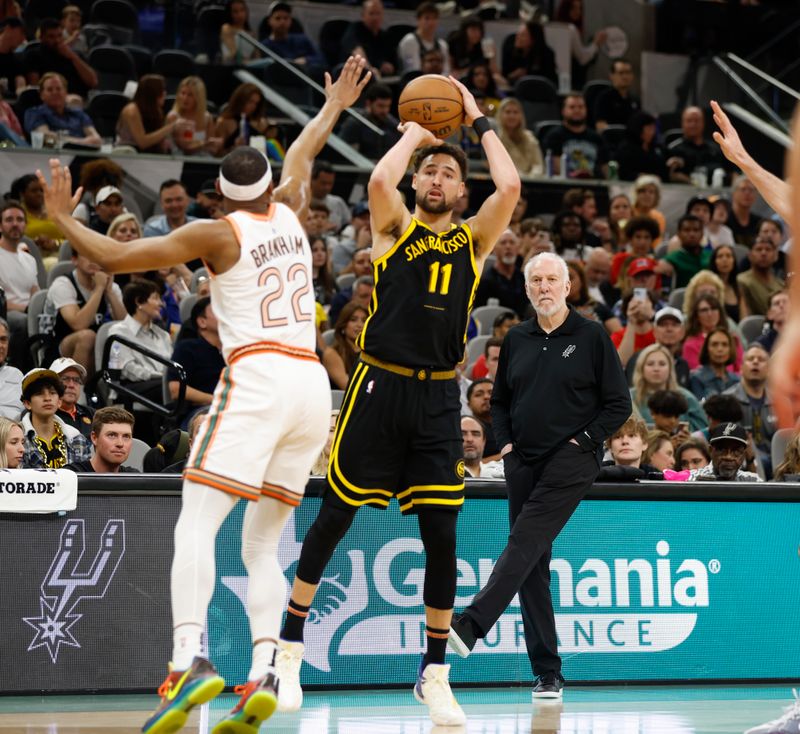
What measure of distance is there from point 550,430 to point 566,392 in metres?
0.23

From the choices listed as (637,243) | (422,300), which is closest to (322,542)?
(422,300)

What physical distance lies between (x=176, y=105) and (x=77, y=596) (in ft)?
29.1

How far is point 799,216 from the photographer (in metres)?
2.32

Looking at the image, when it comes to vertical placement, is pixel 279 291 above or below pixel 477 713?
above

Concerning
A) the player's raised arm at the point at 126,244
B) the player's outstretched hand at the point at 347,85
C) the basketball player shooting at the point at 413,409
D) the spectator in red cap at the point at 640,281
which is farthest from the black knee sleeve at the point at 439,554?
the spectator in red cap at the point at 640,281

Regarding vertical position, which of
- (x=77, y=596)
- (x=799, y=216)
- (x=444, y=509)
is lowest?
(x=77, y=596)

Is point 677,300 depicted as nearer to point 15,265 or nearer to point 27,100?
point 15,265

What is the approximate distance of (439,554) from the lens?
6.67m

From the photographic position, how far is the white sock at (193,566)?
17.7ft

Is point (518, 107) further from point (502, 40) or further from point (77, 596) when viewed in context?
point (77, 596)

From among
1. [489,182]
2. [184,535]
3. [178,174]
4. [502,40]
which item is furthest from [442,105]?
[502,40]

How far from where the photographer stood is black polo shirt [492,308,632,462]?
7.59 metres

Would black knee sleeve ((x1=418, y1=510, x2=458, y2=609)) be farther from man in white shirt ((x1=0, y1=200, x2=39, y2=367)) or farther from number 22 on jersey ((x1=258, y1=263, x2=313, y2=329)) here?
man in white shirt ((x1=0, y1=200, x2=39, y2=367))

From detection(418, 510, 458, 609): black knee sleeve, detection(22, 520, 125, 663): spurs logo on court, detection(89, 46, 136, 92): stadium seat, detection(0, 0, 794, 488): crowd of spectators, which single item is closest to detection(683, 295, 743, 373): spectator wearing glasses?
detection(0, 0, 794, 488): crowd of spectators
